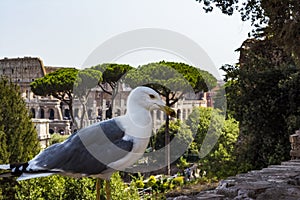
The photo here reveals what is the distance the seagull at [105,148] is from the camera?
2529 millimetres

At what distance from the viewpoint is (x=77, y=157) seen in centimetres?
262

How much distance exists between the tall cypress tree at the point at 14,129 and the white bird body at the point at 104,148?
9.00m

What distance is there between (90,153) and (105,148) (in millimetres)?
94

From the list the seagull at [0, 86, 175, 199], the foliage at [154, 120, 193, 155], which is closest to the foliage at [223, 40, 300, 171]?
the foliage at [154, 120, 193, 155]

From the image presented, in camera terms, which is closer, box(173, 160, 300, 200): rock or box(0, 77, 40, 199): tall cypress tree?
box(173, 160, 300, 200): rock

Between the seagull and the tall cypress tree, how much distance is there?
9.00 m

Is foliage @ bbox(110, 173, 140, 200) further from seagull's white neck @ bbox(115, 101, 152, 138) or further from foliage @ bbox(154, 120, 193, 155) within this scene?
seagull's white neck @ bbox(115, 101, 152, 138)

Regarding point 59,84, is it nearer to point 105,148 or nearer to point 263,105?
point 263,105

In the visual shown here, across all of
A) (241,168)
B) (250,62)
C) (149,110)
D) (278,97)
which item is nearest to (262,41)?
(250,62)

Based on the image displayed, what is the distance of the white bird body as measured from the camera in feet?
8.30

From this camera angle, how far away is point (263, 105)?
932 cm

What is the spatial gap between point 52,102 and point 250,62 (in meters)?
31.7

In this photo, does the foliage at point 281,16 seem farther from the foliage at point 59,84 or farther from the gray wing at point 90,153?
the foliage at point 59,84

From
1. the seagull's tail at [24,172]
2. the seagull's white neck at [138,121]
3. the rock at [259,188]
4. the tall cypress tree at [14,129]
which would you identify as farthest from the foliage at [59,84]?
the seagull's white neck at [138,121]
